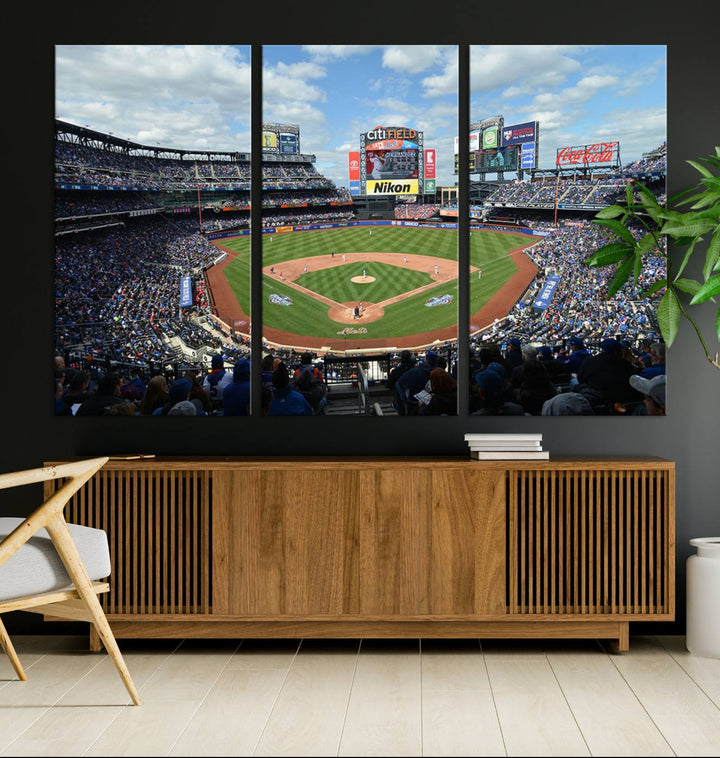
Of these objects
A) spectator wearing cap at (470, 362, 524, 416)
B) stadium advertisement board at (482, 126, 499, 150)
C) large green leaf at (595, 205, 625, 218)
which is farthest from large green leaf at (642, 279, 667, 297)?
stadium advertisement board at (482, 126, 499, 150)

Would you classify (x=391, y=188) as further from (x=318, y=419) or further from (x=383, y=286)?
(x=318, y=419)

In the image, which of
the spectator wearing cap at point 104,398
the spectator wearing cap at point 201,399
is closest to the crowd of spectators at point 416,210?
the spectator wearing cap at point 201,399

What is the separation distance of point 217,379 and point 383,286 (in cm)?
87

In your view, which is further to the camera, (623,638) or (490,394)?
(490,394)

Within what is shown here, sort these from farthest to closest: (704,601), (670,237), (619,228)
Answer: (670,237)
(619,228)
(704,601)

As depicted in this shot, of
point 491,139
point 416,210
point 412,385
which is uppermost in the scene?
point 491,139

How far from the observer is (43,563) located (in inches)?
111

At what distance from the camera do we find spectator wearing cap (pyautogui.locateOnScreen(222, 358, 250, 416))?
3938mm

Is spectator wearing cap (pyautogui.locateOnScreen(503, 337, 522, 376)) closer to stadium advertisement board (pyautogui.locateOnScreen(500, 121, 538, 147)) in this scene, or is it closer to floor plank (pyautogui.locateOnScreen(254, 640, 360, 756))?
stadium advertisement board (pyautogui.locateOnScreen(500, 121, 538, 147))

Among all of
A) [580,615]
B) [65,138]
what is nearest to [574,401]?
[580,615]

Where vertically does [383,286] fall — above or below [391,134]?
below

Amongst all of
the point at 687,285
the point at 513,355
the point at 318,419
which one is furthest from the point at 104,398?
the point at 687,285

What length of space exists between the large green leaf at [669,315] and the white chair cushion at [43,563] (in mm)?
2339

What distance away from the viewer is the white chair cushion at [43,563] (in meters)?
2.74
